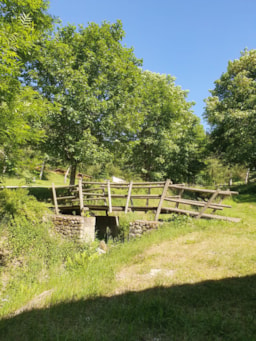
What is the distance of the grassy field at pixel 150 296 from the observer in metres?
3.04

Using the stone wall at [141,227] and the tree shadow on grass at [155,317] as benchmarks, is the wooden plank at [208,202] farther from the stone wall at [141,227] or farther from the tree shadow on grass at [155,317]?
the tree shadow on grass at [155,317]

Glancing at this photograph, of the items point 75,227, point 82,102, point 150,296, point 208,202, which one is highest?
point 82,102

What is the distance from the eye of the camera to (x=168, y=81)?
26.9 m

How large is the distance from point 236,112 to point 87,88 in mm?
14543

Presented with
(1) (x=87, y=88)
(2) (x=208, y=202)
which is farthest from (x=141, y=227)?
(1) (x=87, y=88)

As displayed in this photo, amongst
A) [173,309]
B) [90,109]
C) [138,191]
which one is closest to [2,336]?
[173,309]

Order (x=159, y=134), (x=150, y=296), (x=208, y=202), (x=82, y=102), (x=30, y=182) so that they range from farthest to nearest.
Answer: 1. (x=159, y=134)
2. (x=82, y=102)
3. (x=208, y=202)
4. (x=30, y=182)
5. (x=150, y=296)

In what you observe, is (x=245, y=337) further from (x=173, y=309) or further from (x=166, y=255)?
(x=166, y=255)

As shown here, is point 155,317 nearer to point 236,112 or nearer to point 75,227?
point 75,227

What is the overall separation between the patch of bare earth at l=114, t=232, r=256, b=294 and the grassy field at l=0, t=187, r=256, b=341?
0.02 metres

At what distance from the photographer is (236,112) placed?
2080cm

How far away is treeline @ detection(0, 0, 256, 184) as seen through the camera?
22.1ft

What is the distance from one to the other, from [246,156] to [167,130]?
7858mm

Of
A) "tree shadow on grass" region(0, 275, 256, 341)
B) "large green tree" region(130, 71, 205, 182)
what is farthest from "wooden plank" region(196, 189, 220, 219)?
"large green tree" region(130, 71, 205, 182)
